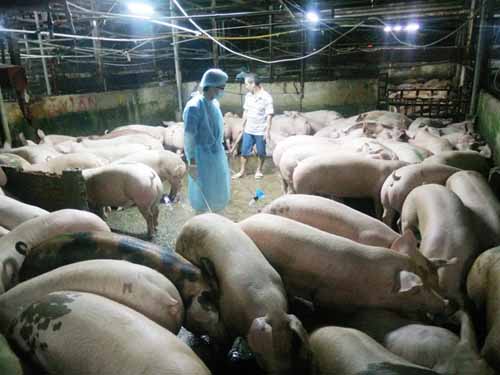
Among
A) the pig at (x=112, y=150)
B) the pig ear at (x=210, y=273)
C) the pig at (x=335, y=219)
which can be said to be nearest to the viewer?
the pig ear at (x=210, y=273)

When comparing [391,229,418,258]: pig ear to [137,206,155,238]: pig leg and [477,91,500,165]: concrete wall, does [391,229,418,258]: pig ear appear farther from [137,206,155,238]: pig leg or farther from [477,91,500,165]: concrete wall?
[137,206,155,238]: pig leg

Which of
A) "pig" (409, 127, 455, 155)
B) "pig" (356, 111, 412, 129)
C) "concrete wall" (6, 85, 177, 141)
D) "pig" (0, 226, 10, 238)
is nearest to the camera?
"pig" (0, 226, 10, 238)

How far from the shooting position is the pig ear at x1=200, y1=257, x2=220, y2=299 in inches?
98.5

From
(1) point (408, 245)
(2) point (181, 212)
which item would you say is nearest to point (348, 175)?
(1) point (408, 245)

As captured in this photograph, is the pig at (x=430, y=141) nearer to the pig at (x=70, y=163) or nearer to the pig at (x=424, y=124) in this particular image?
the pig at (x=424, y=124)

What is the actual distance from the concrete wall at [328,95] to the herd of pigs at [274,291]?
23.3ft

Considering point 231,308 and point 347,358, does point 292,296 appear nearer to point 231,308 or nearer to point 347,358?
A: point 231,308

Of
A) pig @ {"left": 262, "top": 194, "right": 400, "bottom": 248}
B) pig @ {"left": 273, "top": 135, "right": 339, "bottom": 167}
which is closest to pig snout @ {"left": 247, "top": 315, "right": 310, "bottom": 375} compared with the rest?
pig @ {"left": 262, "top": 194, "right": 400, "bottom": 248}


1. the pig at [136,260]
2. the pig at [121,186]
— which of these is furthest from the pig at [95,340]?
the pig at [121,186]

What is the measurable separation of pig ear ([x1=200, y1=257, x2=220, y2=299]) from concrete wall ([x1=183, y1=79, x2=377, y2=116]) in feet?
29.8

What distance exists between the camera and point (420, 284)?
2.37 metres

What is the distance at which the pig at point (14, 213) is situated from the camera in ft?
12.0

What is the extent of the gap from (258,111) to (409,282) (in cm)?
549

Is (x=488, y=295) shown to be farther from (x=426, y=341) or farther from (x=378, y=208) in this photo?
(x=378, y=208)
